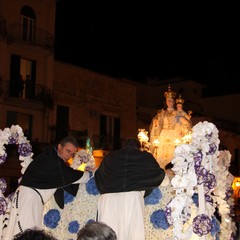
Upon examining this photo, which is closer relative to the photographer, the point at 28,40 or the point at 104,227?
the point at 104,227

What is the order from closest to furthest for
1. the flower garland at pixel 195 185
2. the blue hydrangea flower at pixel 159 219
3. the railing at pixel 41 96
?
1. the flower garland at pixel 195 185
2. the blue hydrangea flower at pixel 159 219
3. the railing at pixel 41 96

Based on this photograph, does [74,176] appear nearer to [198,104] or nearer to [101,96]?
[101,96]

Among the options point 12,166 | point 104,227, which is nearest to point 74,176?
point 104,227

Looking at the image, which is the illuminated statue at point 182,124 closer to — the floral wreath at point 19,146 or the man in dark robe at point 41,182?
the floral wreath at point 19,146

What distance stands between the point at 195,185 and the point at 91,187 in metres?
1.78

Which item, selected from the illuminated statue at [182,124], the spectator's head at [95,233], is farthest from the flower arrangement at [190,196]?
the illuminated statue at [182,124]

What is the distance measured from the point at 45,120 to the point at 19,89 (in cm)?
180

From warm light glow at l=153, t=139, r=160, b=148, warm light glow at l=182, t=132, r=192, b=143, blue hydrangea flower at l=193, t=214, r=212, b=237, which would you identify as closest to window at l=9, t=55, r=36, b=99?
warm light glow at l=153, t=139, r=160, b=148

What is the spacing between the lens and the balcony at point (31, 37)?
2154 centimetres

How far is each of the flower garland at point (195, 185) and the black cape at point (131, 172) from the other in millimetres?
484

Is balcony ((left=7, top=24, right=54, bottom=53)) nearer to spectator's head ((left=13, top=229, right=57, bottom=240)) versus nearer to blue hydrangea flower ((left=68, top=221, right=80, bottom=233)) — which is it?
blue hydrangea flower ((left=68, top=221, right=80, bottom=233))

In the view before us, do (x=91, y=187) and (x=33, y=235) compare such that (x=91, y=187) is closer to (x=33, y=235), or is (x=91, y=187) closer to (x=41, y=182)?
(x=41, y=182)

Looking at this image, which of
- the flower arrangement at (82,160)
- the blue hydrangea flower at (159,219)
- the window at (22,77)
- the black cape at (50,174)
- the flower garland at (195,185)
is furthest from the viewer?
the window at (22,77)

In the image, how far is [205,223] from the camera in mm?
5309
